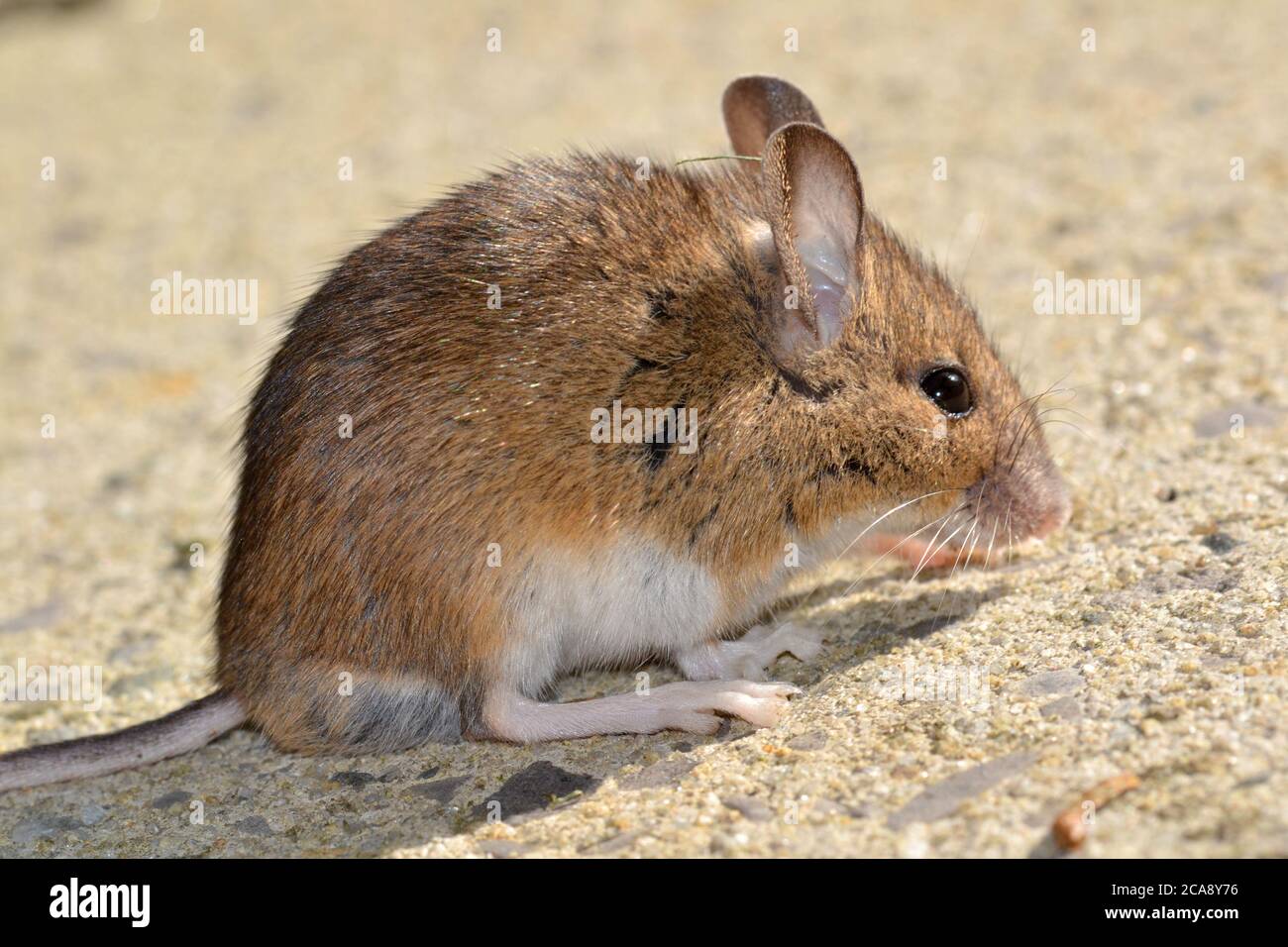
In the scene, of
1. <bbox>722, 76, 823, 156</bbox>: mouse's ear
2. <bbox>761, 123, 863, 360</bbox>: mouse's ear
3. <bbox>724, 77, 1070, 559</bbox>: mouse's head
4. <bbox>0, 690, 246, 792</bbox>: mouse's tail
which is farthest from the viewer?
<bbox>722, 76, 823, 156</bbox>: mouse's ear

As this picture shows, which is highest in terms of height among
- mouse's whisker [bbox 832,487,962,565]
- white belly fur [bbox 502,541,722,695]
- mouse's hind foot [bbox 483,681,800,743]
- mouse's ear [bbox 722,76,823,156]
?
mouse's ear [bbox 722,76,823,156]

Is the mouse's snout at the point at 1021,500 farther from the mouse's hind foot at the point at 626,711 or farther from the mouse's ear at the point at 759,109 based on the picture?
the mouse's ear at the point at 759,109

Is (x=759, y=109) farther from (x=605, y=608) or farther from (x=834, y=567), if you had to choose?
(x=605, y=608)

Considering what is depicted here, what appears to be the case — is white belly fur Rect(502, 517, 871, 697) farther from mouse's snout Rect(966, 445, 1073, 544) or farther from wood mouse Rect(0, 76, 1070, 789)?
mouse's snout Rect(966, 445, 1073, 544)

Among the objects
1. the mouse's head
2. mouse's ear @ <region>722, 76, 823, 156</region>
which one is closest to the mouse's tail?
the mouse's head

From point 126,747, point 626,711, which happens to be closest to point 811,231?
point 626,711

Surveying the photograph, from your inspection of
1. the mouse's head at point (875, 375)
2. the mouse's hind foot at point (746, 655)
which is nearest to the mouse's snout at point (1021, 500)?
the mouse's head at point (875, 375)

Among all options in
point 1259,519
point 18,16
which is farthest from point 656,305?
point 18,16

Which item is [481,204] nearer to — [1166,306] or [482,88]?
[1166,306]
